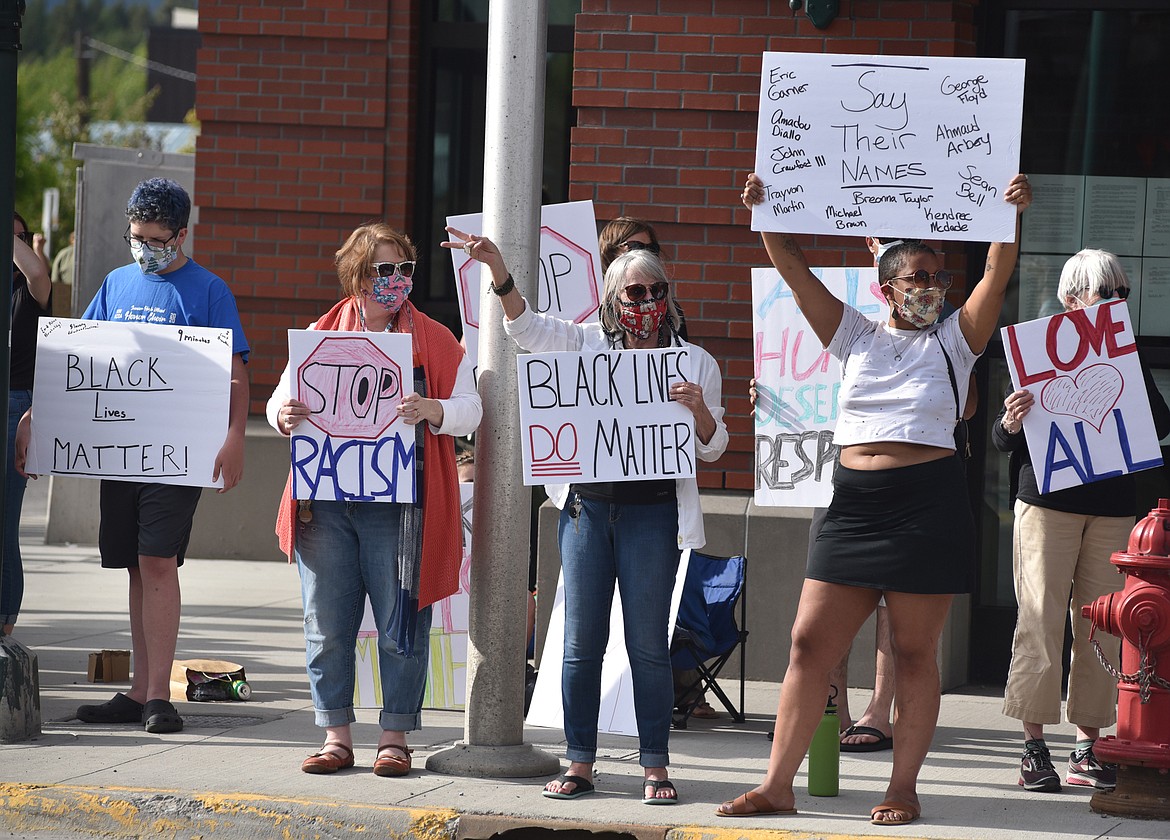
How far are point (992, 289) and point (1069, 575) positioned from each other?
138 centimetres

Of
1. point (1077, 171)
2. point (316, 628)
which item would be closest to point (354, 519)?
point (316, 628)

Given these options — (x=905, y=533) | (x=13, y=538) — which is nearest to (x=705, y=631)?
(x=905, y=533)

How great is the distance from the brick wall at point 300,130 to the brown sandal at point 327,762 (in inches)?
182

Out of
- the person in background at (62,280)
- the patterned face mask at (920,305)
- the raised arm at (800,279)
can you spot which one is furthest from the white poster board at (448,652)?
the person in background at (62,280)

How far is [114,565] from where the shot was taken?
6.46 meters

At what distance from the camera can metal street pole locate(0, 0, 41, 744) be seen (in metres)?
6.11

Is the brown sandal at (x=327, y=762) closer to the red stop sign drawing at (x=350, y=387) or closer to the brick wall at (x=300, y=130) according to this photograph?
the red stop sign drawing at (x=350, y=387)

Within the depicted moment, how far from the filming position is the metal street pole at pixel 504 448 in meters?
5.84

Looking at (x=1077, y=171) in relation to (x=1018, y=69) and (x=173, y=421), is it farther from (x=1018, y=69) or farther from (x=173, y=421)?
(x=173, y=421)

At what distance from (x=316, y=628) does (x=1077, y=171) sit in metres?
4.58

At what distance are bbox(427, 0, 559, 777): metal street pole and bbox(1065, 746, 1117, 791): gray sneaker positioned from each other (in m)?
1.97

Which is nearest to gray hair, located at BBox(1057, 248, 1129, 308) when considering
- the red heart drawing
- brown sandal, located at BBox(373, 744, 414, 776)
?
the red heart drawing

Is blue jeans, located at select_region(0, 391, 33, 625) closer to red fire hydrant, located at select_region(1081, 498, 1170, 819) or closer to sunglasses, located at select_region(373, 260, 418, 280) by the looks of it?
sunglasses, located at select_region(373, 260, 418, 280)

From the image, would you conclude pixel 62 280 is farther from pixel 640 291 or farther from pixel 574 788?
pixel 574 788
